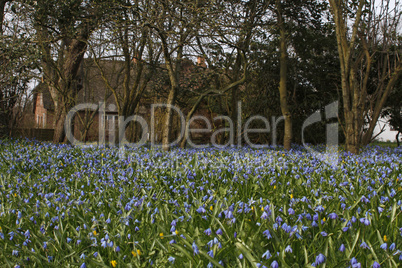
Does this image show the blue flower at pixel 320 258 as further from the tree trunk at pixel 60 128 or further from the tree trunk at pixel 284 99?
the tree trunk at pixel 60 128

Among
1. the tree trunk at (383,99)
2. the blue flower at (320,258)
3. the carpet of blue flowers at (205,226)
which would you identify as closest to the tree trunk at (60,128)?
the carpet of blue flowers at (205,226)

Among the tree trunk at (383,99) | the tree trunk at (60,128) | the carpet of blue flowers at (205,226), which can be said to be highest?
the tree trunk at (383,99)

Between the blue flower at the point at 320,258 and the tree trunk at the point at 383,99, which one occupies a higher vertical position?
the tree trunk at the point at 383,99

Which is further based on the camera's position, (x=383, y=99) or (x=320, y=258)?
(x=383, y=99)

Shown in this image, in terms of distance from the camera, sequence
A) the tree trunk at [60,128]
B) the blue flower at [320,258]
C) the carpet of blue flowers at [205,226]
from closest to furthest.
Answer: the blue flower at [320,258], the carpet of blue flowers at [205,226], the tree trunk at [60,128]

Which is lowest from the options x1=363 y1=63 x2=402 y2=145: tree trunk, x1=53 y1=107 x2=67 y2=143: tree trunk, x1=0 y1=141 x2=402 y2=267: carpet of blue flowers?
x1=0 y1=141 x2=402 y2=267: carpet of blue flowers

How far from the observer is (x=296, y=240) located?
249 centimetres

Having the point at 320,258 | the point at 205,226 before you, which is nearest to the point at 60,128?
the point at 205,226

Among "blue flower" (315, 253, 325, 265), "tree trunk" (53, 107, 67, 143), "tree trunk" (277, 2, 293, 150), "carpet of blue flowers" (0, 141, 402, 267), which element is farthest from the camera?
"tree trunk" (53, 107, 67, 143)

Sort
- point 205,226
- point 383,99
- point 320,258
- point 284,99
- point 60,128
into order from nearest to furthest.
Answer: point 320,258
point 205,226
point 383,99
point 284,99
point 60,128

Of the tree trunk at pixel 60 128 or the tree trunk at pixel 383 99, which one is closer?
the tree trunk at pixel 383 99

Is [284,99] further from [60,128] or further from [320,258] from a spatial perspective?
[320,258]

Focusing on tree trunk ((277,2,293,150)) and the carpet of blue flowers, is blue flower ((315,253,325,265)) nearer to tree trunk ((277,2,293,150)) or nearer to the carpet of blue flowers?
the carpet of blue flowers

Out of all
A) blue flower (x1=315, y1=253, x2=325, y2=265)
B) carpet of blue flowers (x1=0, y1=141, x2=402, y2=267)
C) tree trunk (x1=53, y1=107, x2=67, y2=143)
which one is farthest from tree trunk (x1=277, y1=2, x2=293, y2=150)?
blue flower (x1=315, y1=253, x2=325, y2=265)
